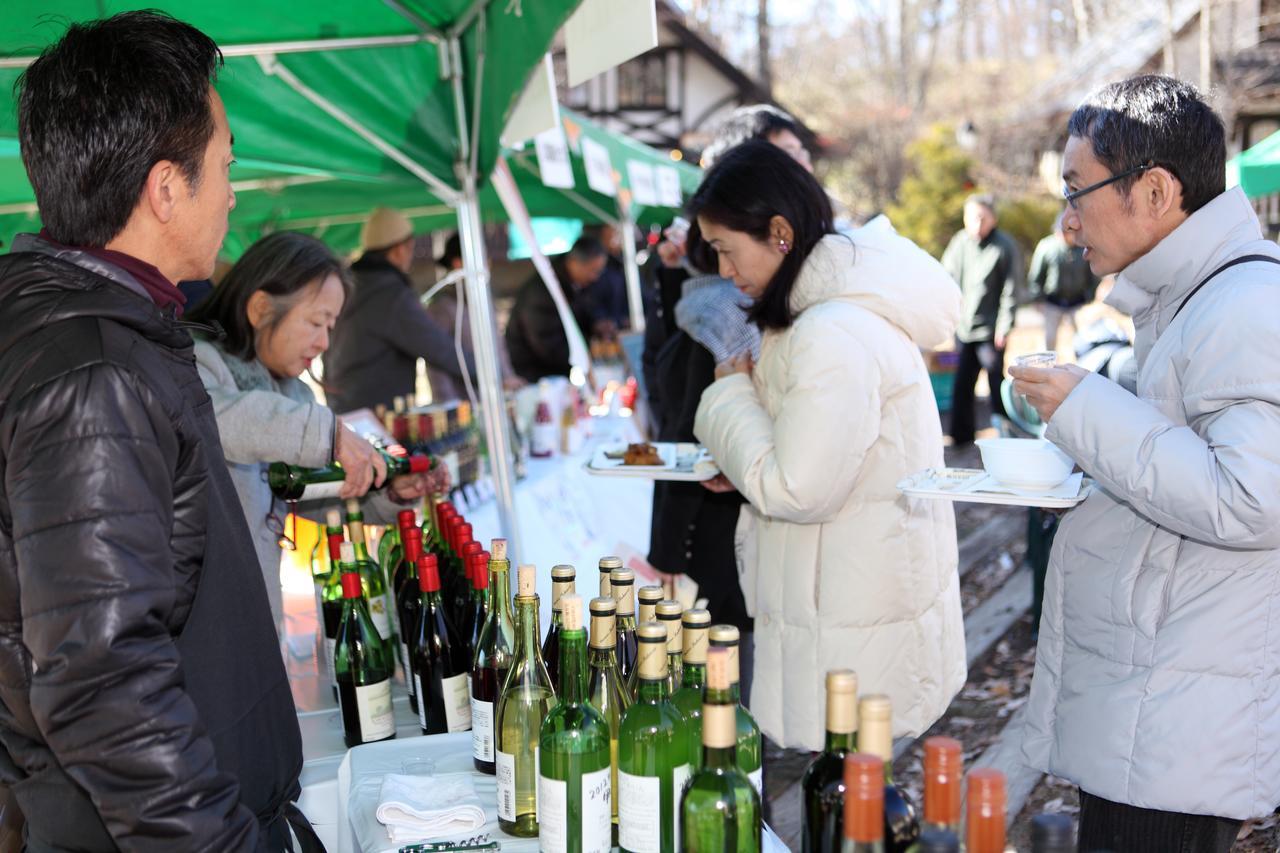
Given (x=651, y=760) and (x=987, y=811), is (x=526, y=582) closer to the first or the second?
(x=651, y=760)

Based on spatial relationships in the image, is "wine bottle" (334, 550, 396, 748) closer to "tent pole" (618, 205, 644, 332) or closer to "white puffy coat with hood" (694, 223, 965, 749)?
"white puffy coat with hood" (694, 223, 965, 749)

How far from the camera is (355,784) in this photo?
67.6 inches

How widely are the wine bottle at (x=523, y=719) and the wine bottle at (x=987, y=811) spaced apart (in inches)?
28.1

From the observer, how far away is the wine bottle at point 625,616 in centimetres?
156

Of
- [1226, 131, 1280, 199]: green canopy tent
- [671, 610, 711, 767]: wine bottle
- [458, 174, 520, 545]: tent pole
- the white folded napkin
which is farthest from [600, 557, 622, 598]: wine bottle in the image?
[1226, 131, 1280, 199]: green canopy tent

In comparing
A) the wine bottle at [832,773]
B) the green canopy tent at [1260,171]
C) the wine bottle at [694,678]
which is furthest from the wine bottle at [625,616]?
the green canopy tent at [1260,171]

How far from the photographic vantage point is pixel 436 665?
2041 millimetres

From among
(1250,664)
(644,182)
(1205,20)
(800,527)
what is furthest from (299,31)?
(1205,20)

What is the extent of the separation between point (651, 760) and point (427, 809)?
426 millimetres

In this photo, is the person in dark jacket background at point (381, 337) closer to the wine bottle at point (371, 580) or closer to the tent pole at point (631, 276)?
the wine bottle at point (371, 580)

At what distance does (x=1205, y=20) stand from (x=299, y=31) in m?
13.0

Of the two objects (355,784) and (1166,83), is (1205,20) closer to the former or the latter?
(1166,83)

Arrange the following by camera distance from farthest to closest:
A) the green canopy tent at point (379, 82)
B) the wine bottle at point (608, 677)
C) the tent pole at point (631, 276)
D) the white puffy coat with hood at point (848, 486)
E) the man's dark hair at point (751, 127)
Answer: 1. the tent pole at point (631, 276)
2. the man's dark hair at point (751, 127)
3. the green canopy tent at point (379, 82)
4. the white puffy coat with hood at point (848, 486)
5. the wine bottle at point (608, 677)

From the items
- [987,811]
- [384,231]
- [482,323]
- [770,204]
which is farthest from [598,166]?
[987,811]
